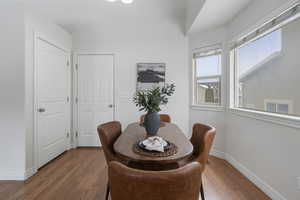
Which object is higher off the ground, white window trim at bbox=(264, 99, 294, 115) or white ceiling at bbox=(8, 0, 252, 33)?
white ceiling at bbox=(8, 0, 252, 33)

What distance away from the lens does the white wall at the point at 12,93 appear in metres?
2.15

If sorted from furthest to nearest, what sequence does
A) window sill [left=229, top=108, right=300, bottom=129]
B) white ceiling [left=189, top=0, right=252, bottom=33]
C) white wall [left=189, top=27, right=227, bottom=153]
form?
1. white wall [left=189, top=27, right=227, bottom=153]
2. white ceiling [left=189, top=0, right=252, bottom=33]
3. window sill [left=229, top=108, right=300, bottom=129]

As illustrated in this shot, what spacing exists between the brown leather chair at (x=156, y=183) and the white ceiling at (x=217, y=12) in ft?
6.97

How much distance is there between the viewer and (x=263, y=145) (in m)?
1.93

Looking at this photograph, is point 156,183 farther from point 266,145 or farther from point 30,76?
point 30,76

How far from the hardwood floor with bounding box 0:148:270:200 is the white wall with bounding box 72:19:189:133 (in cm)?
117

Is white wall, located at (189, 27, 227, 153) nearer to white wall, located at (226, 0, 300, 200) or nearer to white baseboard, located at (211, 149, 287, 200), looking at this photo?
white baseboard, located at (211, 149, 287, 200)

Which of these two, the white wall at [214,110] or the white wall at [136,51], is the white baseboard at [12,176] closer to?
the white wall at [136,51]

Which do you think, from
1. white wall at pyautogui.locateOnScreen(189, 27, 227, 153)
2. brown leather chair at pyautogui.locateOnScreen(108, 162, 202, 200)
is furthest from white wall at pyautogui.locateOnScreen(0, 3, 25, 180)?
white wall at pyautogui.locateOnScreen(189, 27, 227, 153)

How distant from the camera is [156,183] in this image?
28.6 inches

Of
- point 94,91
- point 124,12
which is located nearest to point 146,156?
point 94,91

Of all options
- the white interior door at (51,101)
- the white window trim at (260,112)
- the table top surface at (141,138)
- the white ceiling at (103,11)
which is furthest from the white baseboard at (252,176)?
the white interior door at (51,101)

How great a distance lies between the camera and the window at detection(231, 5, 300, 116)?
1621 mm

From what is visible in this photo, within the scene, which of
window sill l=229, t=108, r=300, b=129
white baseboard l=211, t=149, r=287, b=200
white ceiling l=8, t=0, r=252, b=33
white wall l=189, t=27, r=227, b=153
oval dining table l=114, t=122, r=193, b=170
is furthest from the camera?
white wall l=189, t=27, r=227, b=153
